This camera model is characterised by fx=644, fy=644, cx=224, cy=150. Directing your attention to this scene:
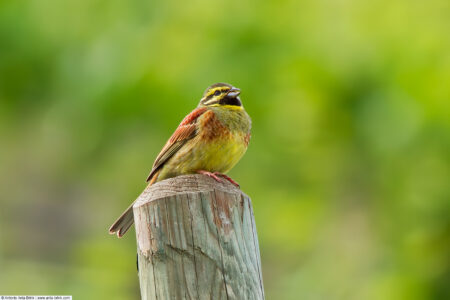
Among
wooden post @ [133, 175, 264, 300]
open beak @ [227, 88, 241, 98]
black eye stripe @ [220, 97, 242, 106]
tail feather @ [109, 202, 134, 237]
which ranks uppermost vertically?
open beak @ [227, 88, 241, 98]

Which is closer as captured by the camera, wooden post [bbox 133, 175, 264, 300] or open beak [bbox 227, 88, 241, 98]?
wooden post [bbox 133, 175, 264, 300]

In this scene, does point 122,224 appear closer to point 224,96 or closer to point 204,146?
point 204,146

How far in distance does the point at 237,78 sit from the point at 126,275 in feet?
10.2

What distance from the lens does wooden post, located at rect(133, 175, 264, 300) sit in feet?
8.25

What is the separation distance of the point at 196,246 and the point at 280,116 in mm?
5765

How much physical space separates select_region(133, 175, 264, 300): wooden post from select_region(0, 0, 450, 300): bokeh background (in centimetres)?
466

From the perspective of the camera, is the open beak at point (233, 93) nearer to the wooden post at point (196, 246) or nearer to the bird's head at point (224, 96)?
the bird's head at point (224, 96)

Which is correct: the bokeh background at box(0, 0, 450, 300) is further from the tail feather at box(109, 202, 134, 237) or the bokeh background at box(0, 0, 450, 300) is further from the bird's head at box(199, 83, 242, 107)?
the tail feather at box(109, 202, 134, 237)

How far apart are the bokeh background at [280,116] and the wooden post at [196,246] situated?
4.66m

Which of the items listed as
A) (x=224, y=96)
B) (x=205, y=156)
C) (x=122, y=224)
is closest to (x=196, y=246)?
(x=122, y=224)

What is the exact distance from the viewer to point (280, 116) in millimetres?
8172

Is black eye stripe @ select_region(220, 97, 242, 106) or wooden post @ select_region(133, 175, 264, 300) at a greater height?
black eye stripe @ select_region(220, 97, 242, 106)

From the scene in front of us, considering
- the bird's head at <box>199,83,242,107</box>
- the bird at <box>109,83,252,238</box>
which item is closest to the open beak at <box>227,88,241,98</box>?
the bird's head at <box>199,83,242,107</box>

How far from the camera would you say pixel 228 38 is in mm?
7773
